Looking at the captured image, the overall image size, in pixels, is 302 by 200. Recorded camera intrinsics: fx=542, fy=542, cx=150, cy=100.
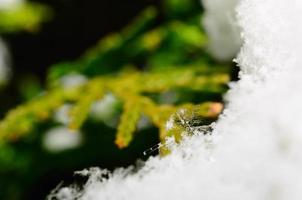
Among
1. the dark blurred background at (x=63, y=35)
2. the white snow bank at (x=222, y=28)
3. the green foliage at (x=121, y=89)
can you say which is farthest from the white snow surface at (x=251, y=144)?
the dark blurred background at (x=63, y=35)

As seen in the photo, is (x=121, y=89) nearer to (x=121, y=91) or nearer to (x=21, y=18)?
(x=121, y=91)

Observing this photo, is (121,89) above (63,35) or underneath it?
underneath

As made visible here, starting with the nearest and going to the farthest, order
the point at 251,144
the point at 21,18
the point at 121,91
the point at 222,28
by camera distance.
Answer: the point at 251,144
the point at 222,28
the point at 121,91
the point at 21,18

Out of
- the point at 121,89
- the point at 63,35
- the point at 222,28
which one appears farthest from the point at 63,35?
the point at 222,28

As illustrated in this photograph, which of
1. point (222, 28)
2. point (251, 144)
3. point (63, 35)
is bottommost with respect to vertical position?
point (251, 144)

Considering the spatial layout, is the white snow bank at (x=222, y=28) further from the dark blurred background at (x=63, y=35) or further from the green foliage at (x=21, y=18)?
the green foliage at (x=21, y=18)

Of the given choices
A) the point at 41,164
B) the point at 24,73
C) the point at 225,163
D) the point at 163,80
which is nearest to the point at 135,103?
the point at 163,80

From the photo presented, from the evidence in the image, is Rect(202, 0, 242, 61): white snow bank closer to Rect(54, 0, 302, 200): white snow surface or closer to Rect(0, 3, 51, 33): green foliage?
Rect(54, 0, 302, 200): white snow surface

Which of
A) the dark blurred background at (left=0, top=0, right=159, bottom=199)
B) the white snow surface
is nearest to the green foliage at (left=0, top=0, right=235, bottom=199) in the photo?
the dark blurred background at (left=0, top=0, right=159, bottom=199)
